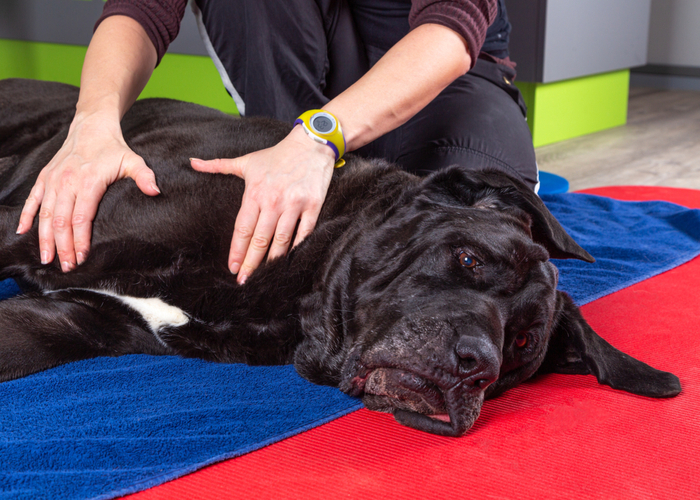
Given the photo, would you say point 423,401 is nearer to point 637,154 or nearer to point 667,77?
point 637,154

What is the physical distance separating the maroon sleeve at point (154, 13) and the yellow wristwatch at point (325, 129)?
2.93ft

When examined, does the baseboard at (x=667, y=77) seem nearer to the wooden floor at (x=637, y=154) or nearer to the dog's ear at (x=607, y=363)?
the wooden floor at (x=637, y=154)

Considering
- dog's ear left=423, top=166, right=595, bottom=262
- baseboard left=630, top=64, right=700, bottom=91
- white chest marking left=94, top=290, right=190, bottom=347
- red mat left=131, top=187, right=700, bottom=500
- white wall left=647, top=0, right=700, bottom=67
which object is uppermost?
dog's ear left=423, top=166, right=595, bottom=262

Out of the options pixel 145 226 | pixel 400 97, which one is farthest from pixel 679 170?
pixel 145 226

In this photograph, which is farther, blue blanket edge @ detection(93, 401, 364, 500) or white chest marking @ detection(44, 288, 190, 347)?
white chest marking @ detection(44, 288, 190, 347)

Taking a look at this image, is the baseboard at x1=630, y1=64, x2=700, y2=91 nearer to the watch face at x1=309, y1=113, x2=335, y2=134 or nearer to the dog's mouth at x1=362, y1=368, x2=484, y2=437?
the watch face at x1=309, y1=113, x2=335, y2=134

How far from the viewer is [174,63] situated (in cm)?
479

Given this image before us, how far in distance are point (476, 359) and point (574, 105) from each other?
5760mm

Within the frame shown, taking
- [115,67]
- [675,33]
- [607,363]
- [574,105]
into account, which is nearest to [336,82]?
[115,67]

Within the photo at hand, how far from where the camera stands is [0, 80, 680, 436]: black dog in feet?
4.94

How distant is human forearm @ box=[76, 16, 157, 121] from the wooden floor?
3.28 m

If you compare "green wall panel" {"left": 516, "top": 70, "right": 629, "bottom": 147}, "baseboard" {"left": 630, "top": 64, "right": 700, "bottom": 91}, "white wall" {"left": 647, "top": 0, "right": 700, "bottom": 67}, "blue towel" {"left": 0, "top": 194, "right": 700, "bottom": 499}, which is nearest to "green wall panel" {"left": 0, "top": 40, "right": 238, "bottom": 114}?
"green wall panel" {"left": 516, "top": 70, "right": 629, "bottom": 147}

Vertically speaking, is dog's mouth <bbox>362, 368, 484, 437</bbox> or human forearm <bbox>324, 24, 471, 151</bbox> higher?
human forearm <bbox>324, 24, 471, 151</bbox>

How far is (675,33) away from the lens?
985 cm
